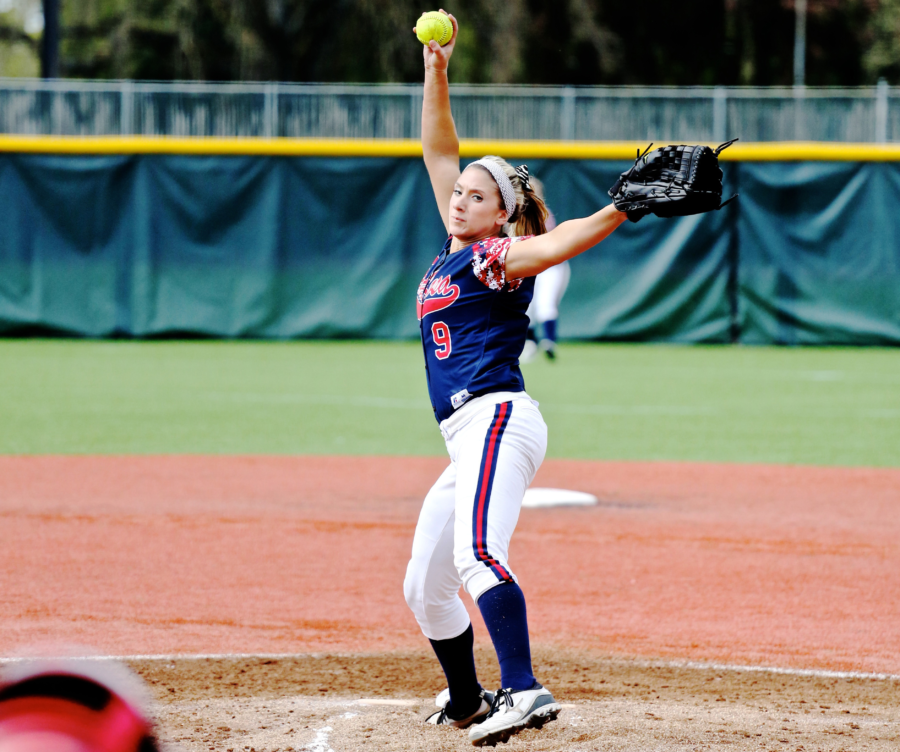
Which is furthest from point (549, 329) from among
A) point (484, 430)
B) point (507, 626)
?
point (507, 626)

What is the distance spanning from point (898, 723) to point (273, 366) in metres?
11.3

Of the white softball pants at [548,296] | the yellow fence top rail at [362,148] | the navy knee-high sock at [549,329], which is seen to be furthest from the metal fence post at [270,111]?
the navy knee-high sock at [549,329]

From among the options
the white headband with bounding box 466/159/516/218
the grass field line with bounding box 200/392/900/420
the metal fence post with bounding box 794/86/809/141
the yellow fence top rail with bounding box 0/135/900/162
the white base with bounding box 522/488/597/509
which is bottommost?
the grass field line with bounding box 200/392/900/420

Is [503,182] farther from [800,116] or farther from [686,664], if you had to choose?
[800,116]

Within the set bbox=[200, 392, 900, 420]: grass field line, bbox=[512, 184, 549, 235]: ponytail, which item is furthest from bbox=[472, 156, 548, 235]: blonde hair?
bbox=[200, 392, 900, 420]: grass field line

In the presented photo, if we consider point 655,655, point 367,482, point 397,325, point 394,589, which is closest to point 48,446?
point 367,482

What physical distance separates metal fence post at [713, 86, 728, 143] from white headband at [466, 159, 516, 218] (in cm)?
1404

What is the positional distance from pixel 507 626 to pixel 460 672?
447 mm

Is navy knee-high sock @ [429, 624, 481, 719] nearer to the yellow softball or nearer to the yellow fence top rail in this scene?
the yellow softball

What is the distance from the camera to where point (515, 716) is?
2.89 metres

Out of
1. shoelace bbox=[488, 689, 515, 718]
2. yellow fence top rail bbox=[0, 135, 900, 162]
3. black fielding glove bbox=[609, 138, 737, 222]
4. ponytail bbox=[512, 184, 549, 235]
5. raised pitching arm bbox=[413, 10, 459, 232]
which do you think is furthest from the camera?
yellow fence top rail bbox=[0, 135, 900, 162]

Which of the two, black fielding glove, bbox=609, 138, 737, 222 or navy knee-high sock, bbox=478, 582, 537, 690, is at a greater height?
black fielding glove, bbox=609, 138, 737, 222

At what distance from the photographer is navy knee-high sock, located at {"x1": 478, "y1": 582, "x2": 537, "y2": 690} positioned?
9.91 ft

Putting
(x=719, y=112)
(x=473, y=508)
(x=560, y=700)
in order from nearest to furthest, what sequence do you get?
1. (x=473, y=508)
2. (x=560, y=700)
3. (x=719, y=112)
